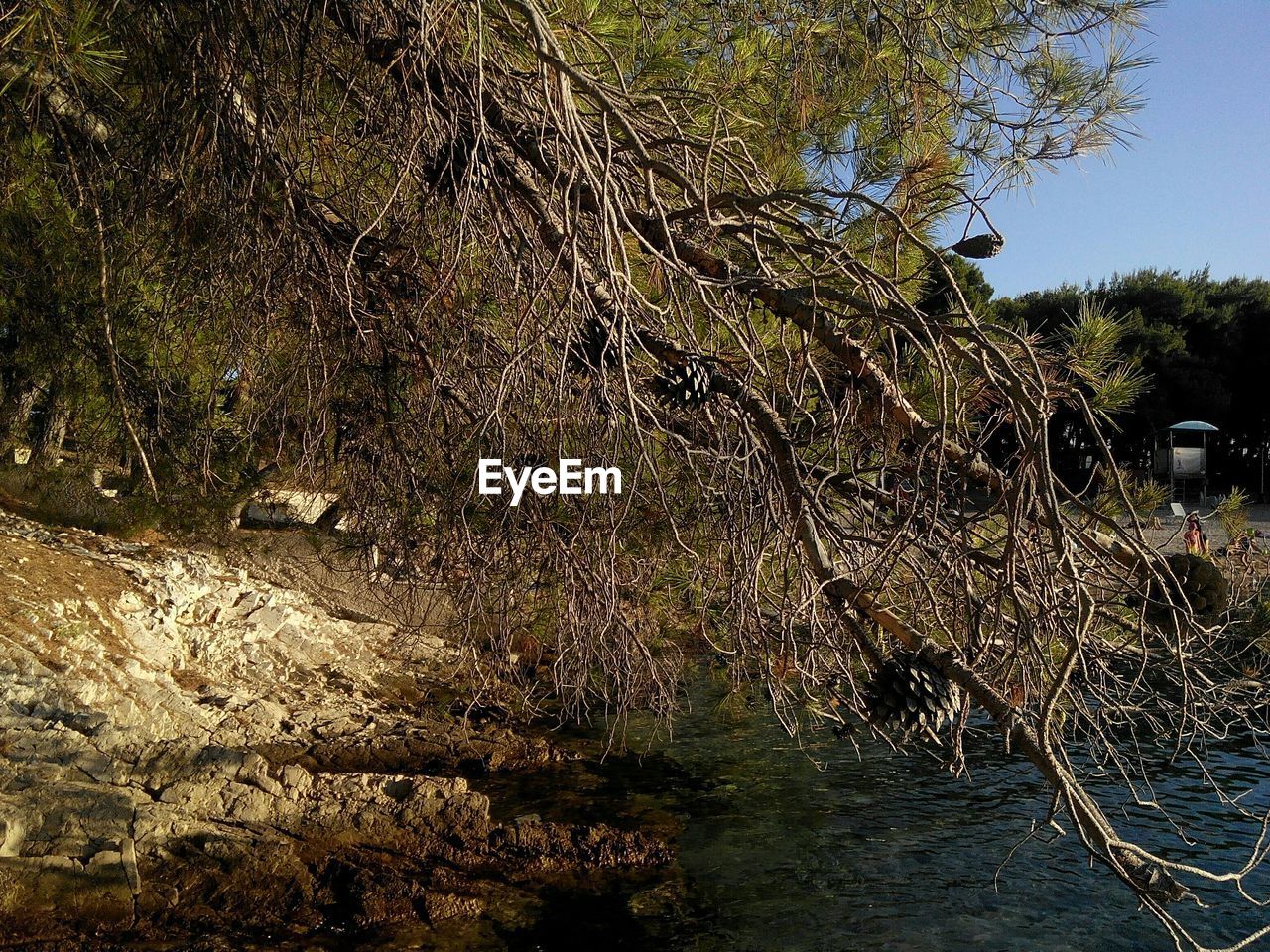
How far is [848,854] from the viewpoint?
634 centimetres

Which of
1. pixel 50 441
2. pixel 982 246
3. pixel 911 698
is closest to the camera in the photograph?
pixel 911 698

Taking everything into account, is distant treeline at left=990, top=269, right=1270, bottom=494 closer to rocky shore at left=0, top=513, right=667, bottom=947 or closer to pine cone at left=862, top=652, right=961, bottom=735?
rocky shore at left=0, top=513, right=667, bottom=947

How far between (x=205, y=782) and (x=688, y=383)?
4.20 metres

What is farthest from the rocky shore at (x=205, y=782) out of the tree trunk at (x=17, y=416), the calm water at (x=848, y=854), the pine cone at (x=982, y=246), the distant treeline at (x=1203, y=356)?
the distant treeline at (x=1203, y=356)

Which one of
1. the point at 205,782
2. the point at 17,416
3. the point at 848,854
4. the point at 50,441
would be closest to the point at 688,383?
the point at 205,782

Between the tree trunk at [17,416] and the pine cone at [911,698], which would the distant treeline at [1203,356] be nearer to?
the tree trunk at [17,416]

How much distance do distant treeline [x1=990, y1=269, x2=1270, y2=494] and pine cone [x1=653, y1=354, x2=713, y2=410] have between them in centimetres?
2322

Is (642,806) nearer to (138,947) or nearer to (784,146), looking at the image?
(138,947)

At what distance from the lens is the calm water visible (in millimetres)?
5191

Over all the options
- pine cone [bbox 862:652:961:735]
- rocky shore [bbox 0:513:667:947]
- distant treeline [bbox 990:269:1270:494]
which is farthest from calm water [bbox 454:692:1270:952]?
distant treeline [bbox 990:269:1270:494]

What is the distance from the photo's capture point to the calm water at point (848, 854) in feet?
17.0

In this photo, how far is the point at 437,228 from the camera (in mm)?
3396

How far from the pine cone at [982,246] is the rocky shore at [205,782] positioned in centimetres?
212

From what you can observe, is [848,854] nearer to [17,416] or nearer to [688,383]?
[688,383]
